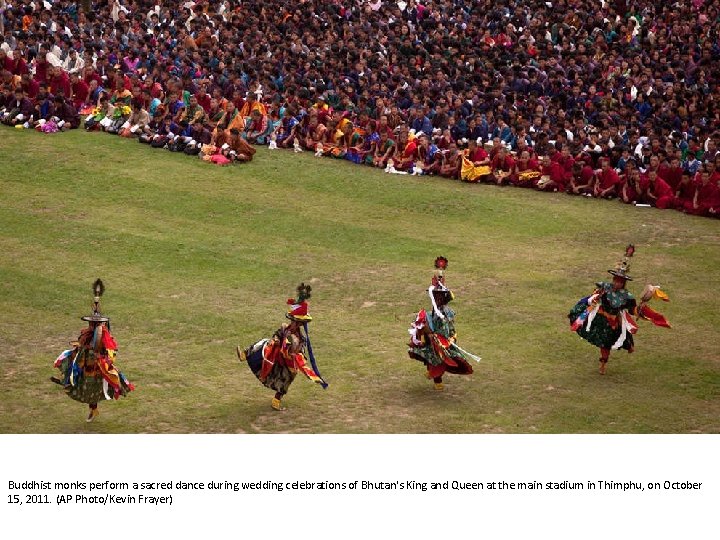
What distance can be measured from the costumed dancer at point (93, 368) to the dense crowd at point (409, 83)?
14.0 metres

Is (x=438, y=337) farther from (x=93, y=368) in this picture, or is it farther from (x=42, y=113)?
(x=42, y=113)

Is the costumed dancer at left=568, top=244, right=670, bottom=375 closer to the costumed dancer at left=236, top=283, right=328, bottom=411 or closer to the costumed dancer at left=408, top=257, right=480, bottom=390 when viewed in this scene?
the costumed dancer at left=408, top=257, right=480, bottom=390

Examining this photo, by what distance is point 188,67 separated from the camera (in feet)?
116

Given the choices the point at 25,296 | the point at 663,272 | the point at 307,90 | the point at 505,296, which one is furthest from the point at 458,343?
the point at 307,90

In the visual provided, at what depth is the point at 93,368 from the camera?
53.5 feet

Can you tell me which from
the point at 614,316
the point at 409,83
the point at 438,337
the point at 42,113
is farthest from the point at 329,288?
the point at 409,83

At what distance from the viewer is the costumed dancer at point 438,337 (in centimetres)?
1762

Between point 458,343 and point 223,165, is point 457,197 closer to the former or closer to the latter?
point 223,165

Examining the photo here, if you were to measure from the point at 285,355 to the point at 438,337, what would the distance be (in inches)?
83.1

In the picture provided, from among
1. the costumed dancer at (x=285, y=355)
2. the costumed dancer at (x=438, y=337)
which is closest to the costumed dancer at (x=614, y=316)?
the costumed dancer at (x=438, y=337)

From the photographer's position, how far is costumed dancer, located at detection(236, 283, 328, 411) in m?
16.8

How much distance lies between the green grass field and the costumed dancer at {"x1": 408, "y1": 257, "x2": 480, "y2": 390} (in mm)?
492

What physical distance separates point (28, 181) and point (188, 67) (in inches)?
316

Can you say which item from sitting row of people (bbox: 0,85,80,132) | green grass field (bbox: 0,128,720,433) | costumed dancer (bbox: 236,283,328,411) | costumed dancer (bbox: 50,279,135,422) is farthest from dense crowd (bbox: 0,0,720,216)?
costumed dancer (bbox: 50,279,135,422)
